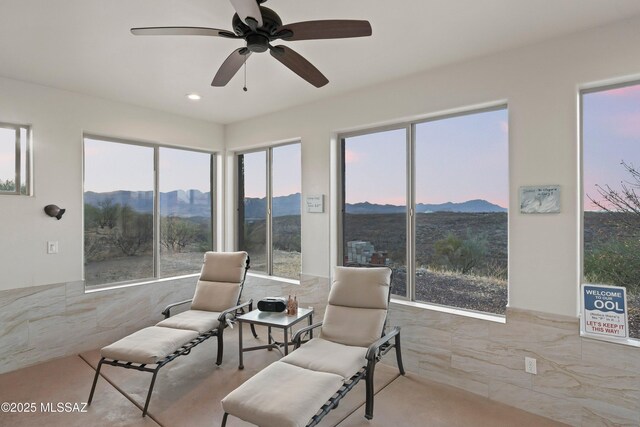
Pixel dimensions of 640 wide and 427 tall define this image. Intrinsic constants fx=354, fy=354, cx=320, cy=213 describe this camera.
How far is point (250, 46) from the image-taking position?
1.96 m

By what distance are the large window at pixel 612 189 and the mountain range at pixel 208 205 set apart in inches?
25.5

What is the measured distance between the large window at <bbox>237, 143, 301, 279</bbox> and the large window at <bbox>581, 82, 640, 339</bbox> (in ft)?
9.89

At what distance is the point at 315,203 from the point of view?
13.7 ft

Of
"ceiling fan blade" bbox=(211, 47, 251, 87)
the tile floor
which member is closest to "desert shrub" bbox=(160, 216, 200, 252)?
the tile floor

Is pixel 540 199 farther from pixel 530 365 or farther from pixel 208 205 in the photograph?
pixel 208 205

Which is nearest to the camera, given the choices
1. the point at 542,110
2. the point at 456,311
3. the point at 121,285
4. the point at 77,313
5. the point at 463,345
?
the point at 542,110

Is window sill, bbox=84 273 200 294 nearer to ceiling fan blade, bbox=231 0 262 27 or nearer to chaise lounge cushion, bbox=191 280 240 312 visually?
chaise lounge cushion, bbox=191 280 240 312

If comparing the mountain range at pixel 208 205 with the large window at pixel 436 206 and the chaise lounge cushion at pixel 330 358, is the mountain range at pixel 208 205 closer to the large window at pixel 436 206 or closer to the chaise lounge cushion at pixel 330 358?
the large window at pixel 436 206

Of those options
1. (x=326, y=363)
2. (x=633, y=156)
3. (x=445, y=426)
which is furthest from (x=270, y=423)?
(x=633, y=156)

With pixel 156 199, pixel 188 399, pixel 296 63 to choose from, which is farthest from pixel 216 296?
pixel 296 63

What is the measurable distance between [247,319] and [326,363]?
1.12m

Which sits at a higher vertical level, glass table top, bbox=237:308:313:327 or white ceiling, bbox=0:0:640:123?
Result: white ceiling, bbox=0:0:640:123

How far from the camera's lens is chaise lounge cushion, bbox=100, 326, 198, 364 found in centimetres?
277

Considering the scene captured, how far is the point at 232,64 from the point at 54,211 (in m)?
2.72
